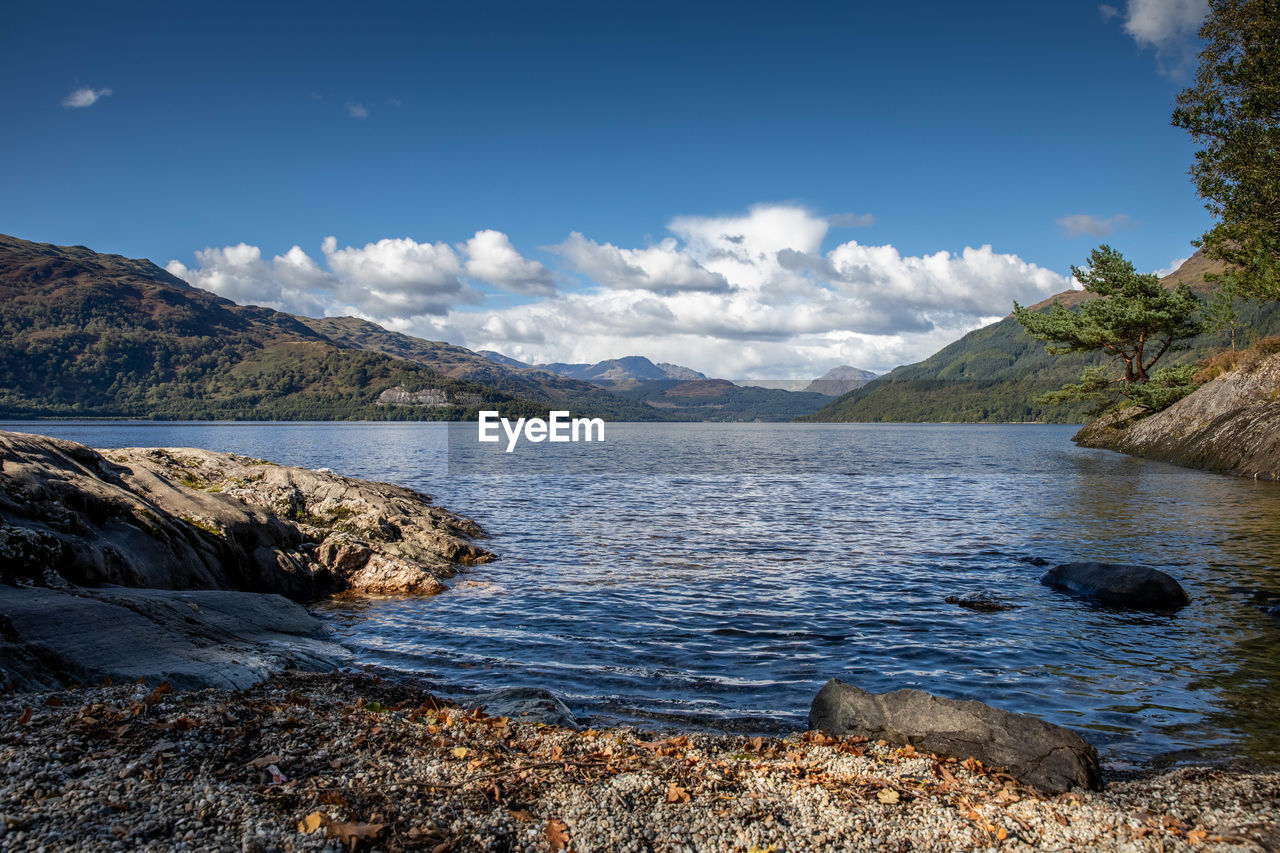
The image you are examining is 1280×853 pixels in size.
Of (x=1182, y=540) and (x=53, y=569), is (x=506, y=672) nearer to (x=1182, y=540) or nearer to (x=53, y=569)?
(x=53, y=569)

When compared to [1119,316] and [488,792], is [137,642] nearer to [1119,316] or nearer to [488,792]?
[488,792]

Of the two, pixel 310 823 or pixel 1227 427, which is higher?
pixel 1227 427

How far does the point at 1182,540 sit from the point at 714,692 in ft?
71.4

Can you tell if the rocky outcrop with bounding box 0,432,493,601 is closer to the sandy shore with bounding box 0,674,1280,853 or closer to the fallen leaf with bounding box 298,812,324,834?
the sandy shore with bounding box 0,674,1280,853

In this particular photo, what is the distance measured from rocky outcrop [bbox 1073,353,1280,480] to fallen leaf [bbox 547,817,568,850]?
49.4 meters

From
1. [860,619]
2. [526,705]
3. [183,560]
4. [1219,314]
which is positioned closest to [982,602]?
[860,619]

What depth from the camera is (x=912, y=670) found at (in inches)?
491

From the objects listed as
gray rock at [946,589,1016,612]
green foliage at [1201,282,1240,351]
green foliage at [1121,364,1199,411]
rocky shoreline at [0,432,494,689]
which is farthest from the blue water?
green foliage at [1201,282,1240,351]

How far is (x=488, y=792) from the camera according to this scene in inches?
251

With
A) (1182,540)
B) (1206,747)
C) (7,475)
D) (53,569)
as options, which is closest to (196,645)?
(53,569)

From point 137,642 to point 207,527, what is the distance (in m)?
8.69

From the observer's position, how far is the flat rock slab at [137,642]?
27.0 feet

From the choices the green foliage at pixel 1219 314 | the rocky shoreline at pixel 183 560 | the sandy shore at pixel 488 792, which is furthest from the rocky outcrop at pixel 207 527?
the green foliage at pixel 1219 314

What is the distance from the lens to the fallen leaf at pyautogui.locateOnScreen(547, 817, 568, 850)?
18.5 ft
